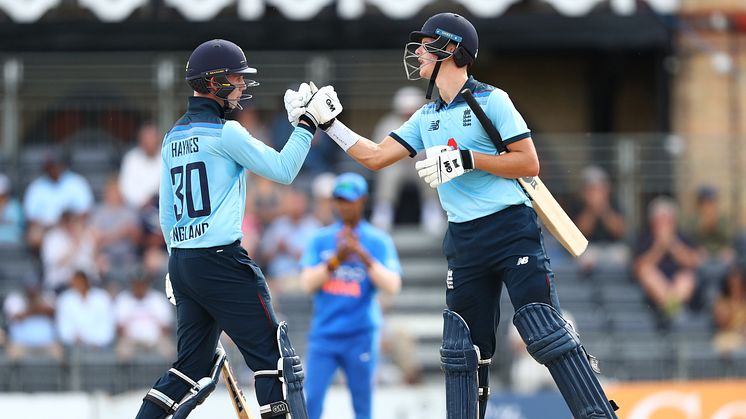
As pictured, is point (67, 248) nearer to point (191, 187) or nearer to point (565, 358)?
point (191, 187)

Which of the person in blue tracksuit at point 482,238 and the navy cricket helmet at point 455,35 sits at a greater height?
the navy cricket helmet at point 455,35

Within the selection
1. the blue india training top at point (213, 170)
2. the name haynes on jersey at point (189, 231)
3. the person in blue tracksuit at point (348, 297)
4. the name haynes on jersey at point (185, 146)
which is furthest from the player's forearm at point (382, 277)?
the name haynes on jersey at point (185, 146)

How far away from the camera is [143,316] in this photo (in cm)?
1333

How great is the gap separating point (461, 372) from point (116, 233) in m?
7.82

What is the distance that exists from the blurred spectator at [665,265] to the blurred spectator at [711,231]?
0.50 meters

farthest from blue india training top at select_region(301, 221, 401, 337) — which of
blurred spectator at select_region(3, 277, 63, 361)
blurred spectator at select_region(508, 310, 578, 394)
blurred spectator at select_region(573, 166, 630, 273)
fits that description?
Answer: blurred spectator at select_region(573, 166, 630, 273)

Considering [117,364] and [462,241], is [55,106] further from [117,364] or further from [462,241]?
[462,241]

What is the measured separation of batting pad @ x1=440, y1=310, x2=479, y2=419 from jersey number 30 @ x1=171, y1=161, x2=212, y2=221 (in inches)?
56.8

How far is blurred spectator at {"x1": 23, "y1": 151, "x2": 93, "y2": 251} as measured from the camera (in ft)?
47.3

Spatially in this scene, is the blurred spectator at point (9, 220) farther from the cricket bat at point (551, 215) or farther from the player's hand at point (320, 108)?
the cricket bat at point (551, 215)

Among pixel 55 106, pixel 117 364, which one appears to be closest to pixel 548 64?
pixel 55 106

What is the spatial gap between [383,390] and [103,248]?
3.72 meters

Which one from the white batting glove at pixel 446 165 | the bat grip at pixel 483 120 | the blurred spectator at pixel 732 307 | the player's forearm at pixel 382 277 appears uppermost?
A: the blurred spectator at pixel 732 307

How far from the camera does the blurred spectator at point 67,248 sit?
13.9 meters
